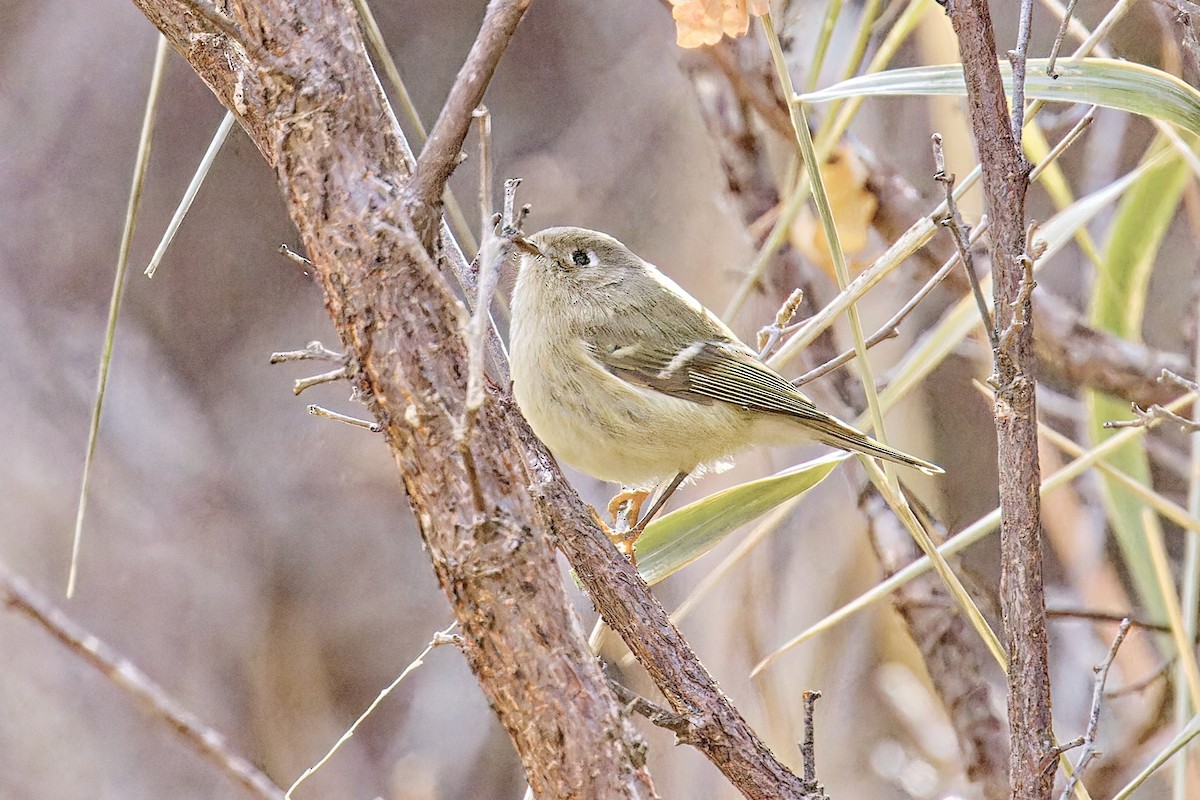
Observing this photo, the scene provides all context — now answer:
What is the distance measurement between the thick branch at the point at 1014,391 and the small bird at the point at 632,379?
72 cm

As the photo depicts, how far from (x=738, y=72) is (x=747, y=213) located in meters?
0.34

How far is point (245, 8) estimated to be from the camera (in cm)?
91

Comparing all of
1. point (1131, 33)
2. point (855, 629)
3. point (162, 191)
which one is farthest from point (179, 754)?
point (1131, 33)

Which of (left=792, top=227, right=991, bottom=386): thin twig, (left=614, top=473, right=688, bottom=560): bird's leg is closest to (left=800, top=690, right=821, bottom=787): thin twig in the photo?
(left=614, top=473, right=688, bottom=560): bird's leg

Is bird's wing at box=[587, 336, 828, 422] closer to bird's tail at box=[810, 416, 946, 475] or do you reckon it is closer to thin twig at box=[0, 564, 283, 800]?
bird's tail at box=[810, 416, 946, 475]

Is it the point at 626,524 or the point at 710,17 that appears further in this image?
the point at 626,524

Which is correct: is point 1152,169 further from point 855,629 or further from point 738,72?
point 855,629

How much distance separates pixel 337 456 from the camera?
10.7ft

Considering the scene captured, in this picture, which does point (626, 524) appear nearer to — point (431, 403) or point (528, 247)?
point (528, 247)

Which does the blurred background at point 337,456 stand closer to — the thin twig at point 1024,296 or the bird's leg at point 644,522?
the bird's leg at point 644,522

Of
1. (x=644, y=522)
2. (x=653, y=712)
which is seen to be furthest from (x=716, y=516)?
(x=653, y=712)

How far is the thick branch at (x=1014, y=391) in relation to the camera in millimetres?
962

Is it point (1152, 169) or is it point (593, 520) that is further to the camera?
point (1152, 169)

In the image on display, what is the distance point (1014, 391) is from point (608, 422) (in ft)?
3.16
